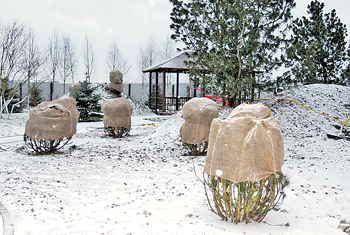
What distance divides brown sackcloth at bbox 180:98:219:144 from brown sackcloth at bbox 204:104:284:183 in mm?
3483

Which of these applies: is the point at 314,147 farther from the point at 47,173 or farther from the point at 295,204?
the point at 47,173

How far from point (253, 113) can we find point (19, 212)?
317cm

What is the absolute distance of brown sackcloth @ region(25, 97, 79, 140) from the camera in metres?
7.24

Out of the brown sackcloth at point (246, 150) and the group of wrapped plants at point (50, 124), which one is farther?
the group of wrapped plants at point (50, 124)

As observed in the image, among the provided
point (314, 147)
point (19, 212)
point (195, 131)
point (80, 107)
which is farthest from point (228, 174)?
point (80, 107)

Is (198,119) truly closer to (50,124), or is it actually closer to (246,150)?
(50,124)

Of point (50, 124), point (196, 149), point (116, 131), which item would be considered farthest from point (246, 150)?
point (116, 131)

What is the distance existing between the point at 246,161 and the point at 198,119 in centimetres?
383

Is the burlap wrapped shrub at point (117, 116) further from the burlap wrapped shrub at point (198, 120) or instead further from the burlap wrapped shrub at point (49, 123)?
the burlap wrapped shrub at point (198, 120)

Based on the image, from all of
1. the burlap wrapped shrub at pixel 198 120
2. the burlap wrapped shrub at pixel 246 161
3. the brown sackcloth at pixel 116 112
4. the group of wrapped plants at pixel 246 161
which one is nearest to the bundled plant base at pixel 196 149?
the burlap wrapped shrub at pixel 198 120

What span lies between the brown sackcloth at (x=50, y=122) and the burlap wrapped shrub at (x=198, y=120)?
294 cm

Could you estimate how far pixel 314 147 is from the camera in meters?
7.89

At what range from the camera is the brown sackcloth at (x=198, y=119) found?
697 centimetres

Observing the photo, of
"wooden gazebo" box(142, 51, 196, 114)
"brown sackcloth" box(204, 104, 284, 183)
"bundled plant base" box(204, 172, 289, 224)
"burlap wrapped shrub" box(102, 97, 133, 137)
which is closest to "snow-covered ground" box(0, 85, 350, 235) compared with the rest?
"bundled plant base" box(204, 172, 289, 224)
